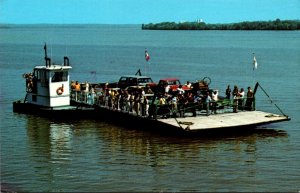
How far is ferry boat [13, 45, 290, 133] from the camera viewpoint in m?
27.7

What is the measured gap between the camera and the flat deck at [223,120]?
26516 millimetres

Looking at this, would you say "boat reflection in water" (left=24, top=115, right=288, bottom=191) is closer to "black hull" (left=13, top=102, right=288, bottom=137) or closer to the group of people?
"black hull" (left=13, top=102, right=288, bottom=137)

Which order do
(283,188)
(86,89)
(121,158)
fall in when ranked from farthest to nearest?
1. (86,89)
2. (121,158)
3. (283,188)

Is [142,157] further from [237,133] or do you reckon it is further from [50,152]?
[237,133]

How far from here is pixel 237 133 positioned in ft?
92.3

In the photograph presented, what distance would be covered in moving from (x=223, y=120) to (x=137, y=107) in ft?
15.5

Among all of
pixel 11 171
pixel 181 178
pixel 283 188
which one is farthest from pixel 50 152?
pixel 283 188

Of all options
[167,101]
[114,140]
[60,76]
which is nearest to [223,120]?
[167,101]

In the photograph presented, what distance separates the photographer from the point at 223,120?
90.7 ft

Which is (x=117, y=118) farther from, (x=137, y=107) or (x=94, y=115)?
(x=137, y=107)

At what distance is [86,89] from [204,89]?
25.0ft

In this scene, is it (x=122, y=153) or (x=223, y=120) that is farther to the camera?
(x=223, y=120)

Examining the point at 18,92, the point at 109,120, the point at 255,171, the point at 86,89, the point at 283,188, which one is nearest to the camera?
the point at 283,188

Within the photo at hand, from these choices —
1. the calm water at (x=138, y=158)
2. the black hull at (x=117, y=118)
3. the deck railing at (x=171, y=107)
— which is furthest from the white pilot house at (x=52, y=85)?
the deck railing at (x=171, y=107)
